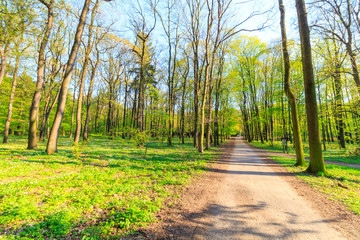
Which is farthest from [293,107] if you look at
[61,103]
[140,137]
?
[61,103]

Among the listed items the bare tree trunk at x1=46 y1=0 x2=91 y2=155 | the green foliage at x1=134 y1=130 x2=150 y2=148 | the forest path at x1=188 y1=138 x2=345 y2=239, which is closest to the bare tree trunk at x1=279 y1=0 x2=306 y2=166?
the forest path at x1=188 y1=138 x2=345 y2=239

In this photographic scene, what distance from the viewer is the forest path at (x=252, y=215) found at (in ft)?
9.71

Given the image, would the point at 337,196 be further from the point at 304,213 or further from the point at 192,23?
the point at 192,23

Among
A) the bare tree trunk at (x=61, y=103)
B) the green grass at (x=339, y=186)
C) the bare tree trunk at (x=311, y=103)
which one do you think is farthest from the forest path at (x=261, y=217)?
the bare tree trunk at (x=61, y=103)

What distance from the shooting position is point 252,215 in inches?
143

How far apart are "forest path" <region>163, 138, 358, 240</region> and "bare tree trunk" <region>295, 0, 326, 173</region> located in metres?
2.94

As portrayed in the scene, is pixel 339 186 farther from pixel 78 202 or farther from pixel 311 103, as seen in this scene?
pixel 78 202

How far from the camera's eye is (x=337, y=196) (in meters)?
4.82

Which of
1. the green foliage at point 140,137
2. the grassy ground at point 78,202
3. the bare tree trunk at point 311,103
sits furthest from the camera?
the green foliage at point 140,137

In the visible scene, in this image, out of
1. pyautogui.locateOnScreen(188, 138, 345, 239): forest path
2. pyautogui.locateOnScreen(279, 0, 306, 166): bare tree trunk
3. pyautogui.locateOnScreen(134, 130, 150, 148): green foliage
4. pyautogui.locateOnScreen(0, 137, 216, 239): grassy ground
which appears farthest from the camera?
pyautogui.locateOnScreen(134, 130, 150, 148): green foliage

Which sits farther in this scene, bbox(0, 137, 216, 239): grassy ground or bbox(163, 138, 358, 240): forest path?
bbox(163, 138, 358, 240): forest path

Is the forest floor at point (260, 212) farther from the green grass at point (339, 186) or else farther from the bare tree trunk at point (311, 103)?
the bare tree trunk at point (311, 103)

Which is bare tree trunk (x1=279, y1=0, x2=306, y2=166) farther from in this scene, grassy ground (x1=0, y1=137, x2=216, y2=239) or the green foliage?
the green foliage

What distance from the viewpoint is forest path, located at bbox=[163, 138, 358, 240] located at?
117 inches
